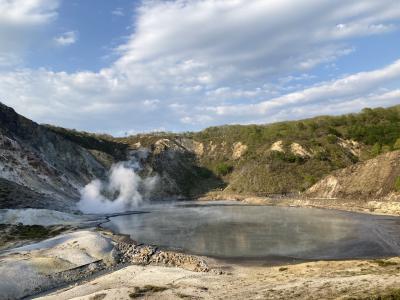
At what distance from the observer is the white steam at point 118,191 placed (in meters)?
84.6

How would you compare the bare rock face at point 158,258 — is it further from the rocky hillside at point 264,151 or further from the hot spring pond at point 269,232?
the rocky hillside at point 264,151

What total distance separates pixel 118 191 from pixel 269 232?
5754cm

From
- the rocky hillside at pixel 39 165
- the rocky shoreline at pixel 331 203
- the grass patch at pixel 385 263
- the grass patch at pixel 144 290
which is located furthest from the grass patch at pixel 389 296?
the rocky hillside at pixel 39 165

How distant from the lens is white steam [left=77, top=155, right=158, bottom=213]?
84.6m

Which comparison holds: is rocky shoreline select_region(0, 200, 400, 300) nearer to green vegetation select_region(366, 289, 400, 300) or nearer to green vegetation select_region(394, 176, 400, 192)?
green vegetation select_region(366, 289, 400, 300)

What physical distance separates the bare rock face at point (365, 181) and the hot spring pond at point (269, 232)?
8.94m

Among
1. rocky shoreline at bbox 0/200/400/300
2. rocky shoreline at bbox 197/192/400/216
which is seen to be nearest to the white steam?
rocky shoreline at bbox 197/192/400/216

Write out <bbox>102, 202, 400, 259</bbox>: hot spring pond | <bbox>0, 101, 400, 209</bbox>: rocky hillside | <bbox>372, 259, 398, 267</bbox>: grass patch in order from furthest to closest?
1. <bbox>0, 101, 400, 209</bbox>: rocky hillside
2. <bbox>102, 202, 400, 259</bbox>: hot spring pond
3. <bbox>372, 259, 398, 267</bbox>: grass patch

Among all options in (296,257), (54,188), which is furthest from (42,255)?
(54,188)

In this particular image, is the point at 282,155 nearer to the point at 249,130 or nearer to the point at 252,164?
the point at 252,164

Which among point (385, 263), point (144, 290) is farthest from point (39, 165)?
point (385, 263)

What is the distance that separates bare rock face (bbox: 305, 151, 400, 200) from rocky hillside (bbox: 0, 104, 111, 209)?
48.6 m

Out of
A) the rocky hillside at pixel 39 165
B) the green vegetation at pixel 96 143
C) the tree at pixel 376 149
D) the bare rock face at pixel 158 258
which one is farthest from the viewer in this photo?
the green vegetation at pixel 96 143

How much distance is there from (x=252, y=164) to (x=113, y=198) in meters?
35.8
